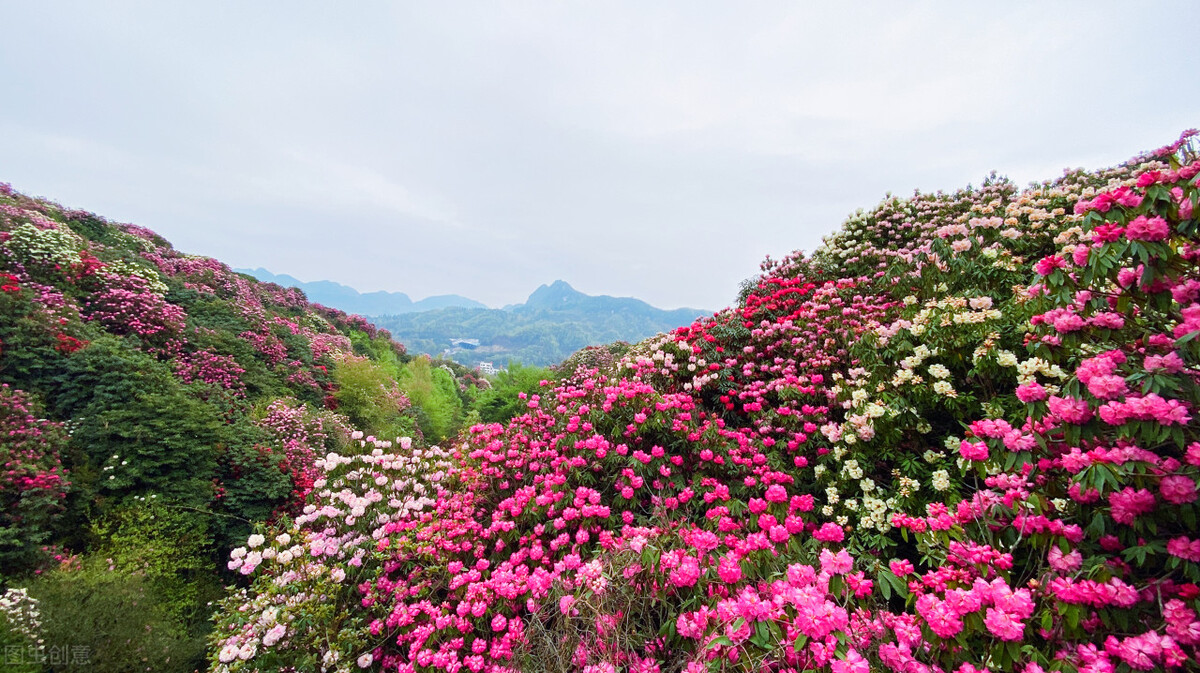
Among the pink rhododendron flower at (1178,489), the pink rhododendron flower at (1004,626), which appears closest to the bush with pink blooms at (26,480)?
the pink rhododendron flower at (1004,626)

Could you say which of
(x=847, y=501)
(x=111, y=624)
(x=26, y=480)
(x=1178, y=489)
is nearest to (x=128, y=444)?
(x=26, y=480)

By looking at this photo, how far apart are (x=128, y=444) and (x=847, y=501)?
29.5 ft

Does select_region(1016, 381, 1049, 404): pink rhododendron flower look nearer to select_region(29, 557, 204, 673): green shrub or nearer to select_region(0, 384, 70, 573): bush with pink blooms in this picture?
select_region(29, 557, 204, 673): green shrub

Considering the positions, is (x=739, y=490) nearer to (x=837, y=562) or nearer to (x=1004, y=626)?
(x=837, y=562)

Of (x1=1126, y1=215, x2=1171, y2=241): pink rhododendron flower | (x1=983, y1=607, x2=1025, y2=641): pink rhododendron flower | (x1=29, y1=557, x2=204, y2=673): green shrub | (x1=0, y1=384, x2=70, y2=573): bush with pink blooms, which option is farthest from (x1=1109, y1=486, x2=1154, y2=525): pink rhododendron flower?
(x1=0, y1=384, x2=70, y2=573): bush with pink blooms

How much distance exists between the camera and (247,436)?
6668 millimetres

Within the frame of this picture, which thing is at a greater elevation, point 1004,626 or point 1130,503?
point 1130,503

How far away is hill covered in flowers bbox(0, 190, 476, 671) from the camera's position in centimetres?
370

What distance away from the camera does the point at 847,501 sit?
10.9ft

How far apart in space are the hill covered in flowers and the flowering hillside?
1.39 m

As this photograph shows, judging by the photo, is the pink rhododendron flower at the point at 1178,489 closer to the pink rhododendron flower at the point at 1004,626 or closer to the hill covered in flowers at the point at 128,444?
the pink rhododendron flower at the point at 1004,626

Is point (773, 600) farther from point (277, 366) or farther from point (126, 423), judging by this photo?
point (277, 366)

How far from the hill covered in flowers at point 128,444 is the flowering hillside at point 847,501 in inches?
54.8

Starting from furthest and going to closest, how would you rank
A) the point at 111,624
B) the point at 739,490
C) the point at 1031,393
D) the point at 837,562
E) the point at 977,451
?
the point at 739,490 → the point at 111,624 → the point at 977,451 → the point at 1031,393 → the point at 837,562
